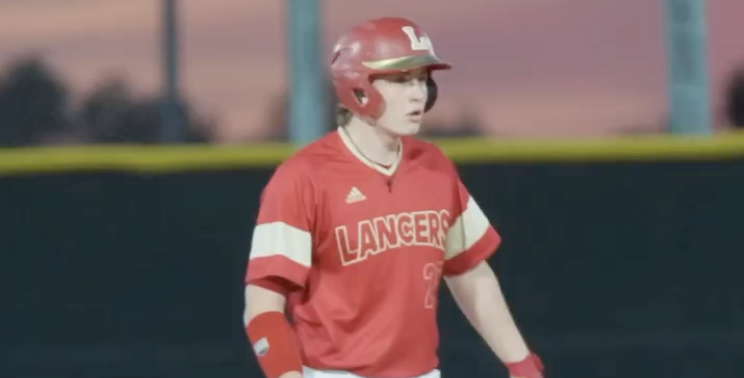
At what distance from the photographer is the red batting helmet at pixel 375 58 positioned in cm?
373

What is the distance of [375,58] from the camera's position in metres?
3.75

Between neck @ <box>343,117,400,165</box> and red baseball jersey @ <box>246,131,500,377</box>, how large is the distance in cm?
2

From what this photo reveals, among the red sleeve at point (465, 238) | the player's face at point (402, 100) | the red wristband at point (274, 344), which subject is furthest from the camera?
the red sleeve at point (465, 238)

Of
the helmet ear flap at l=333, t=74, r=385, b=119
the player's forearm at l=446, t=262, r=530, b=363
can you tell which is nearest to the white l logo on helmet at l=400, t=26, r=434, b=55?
the helmet ear flap at l=333, t=74, r=385, b=119

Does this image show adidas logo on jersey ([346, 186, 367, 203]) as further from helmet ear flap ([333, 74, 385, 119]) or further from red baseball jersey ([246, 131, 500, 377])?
helmet ear flap ([333, 74, 385, 119])

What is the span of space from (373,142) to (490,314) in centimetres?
57

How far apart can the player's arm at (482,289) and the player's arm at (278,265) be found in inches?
19.8

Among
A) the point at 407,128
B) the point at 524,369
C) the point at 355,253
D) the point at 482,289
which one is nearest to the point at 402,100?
the point at 407,128

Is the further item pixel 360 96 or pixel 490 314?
pixel 490 314

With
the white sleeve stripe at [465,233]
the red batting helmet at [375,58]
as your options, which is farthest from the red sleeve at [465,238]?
the red batting helmet at [375,58]

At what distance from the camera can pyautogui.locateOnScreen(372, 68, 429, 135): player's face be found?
376 cm

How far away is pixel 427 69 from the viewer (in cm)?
380

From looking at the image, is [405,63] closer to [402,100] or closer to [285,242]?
[402,100]

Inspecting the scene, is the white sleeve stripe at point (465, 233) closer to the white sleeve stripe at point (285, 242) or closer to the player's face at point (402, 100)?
the player's face at point (402, 100)
